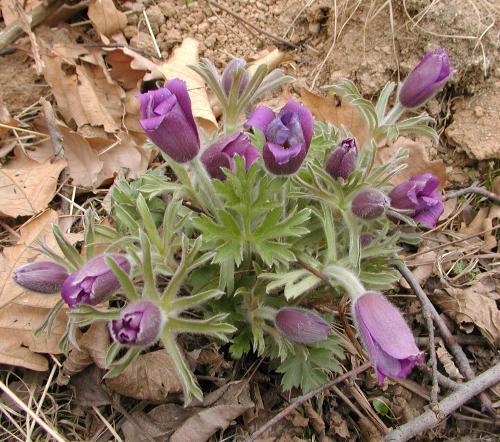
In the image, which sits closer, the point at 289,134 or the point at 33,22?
the point at 289,134

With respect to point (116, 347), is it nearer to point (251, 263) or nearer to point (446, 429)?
point (251, 263)

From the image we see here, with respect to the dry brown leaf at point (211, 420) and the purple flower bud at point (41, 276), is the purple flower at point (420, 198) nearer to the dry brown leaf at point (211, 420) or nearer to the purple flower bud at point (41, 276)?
the dry brown leaf at point (211, 420)

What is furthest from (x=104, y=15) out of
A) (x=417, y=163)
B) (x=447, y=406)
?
(x=447, y=406)

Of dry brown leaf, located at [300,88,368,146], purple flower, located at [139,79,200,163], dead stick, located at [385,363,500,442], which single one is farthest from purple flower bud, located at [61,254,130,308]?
dry brown leaf, located at [300,88,368,146]

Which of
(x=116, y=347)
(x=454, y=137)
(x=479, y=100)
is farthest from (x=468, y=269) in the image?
(x=116, y=347)

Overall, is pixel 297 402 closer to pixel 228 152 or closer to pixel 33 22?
pixel 228 152

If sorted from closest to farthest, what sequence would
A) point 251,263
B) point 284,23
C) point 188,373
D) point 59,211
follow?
point 188,373, point 251,263, point 59,211, point 284,23
